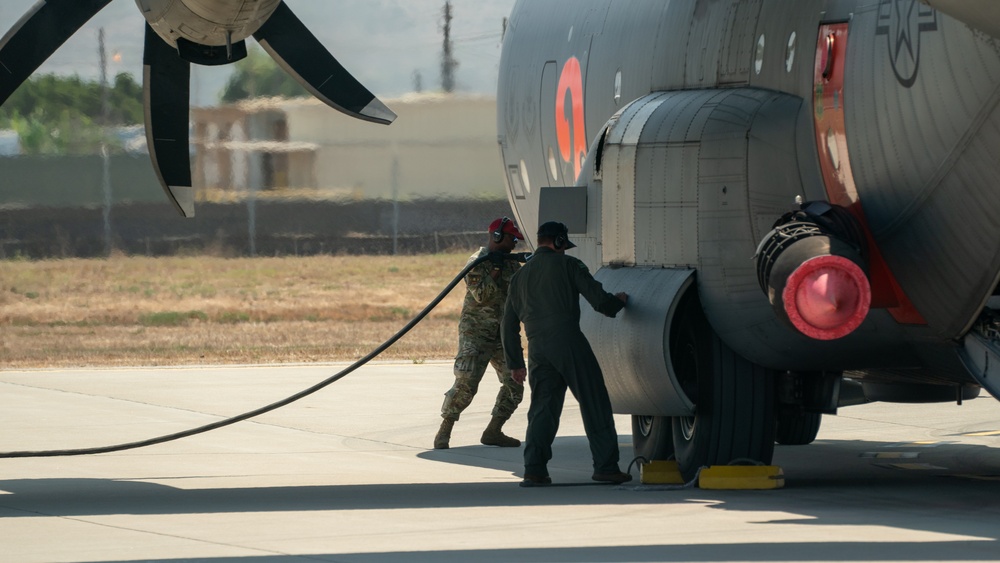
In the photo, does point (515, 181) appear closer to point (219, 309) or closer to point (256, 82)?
point (219, 309)

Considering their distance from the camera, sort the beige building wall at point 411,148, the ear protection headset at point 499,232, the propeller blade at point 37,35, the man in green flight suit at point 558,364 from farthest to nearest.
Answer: the beige building wall at point 411,148, the ear protection headset at point 499,232, the man in green flight suit at point 558,364, the propeller blade at point 37,35

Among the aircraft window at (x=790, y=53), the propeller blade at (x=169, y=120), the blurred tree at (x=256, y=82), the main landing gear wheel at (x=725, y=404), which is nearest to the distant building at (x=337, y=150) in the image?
the blurred tree at (x=256, y=82)

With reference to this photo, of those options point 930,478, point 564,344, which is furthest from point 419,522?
point 930,478

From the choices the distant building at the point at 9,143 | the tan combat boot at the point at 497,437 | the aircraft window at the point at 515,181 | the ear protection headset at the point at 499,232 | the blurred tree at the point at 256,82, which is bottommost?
the tan combat boot at the point at 497,437

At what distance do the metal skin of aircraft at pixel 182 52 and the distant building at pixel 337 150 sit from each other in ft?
67.3

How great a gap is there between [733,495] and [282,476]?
143 inches

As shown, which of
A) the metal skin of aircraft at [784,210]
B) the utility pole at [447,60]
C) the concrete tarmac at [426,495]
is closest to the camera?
the concrete tarmac at [426,495]

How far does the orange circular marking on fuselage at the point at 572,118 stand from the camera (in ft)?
47.4

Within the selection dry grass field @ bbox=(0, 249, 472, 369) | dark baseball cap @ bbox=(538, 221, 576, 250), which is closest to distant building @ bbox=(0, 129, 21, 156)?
dry grass field @ bbox=(0, 249, 472, 369)

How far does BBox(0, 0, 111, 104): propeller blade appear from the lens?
37.1 feet

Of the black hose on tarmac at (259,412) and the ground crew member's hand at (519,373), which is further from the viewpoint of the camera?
the black hose on tarmac at (259,412)

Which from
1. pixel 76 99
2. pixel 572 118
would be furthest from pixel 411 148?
pixel 572 118

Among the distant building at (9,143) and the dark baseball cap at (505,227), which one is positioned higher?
the distant building at (9,143)

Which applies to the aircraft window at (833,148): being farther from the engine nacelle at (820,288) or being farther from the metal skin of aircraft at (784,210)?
the engine nacelle at (820,288)
